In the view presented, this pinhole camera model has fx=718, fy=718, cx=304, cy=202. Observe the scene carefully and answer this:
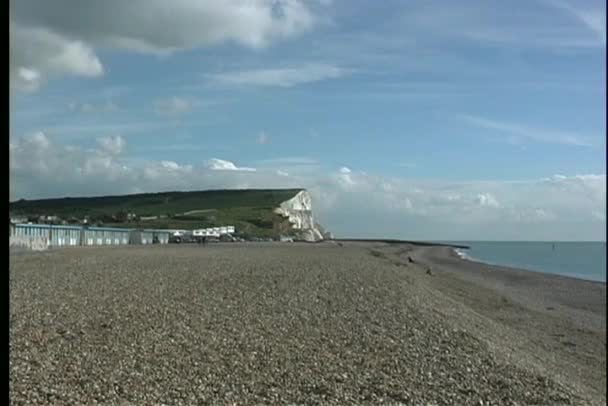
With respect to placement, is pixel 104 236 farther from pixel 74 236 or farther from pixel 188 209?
pixel 188 209

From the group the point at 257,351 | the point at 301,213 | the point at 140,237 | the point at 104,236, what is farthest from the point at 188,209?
the point at 257,351

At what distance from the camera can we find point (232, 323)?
36.8 feet

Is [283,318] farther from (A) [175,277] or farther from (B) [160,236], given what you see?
(B) [160,236]

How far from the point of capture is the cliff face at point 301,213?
370 ft

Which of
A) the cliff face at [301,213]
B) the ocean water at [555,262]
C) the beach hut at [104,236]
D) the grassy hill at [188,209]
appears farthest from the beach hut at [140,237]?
the cliff face at [301,213]

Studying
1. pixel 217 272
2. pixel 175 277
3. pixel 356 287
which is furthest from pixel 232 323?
pixel 217 272

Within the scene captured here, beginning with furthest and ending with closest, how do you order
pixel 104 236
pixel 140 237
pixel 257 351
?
pixel 140 237 → pixel 104 236 → pixel 257 351

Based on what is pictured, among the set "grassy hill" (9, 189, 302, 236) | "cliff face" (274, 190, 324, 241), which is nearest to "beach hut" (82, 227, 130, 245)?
"grassy hill" (9, 189, 302, 236)

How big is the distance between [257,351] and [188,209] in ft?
343

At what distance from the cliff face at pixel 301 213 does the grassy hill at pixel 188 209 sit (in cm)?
149

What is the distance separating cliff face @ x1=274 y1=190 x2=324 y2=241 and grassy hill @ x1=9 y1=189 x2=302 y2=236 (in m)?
1.49

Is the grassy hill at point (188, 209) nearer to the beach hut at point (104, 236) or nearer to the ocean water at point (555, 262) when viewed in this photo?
the beach hut at point (104, 236)

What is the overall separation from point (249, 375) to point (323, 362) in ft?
3.96

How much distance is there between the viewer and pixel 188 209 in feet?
368
